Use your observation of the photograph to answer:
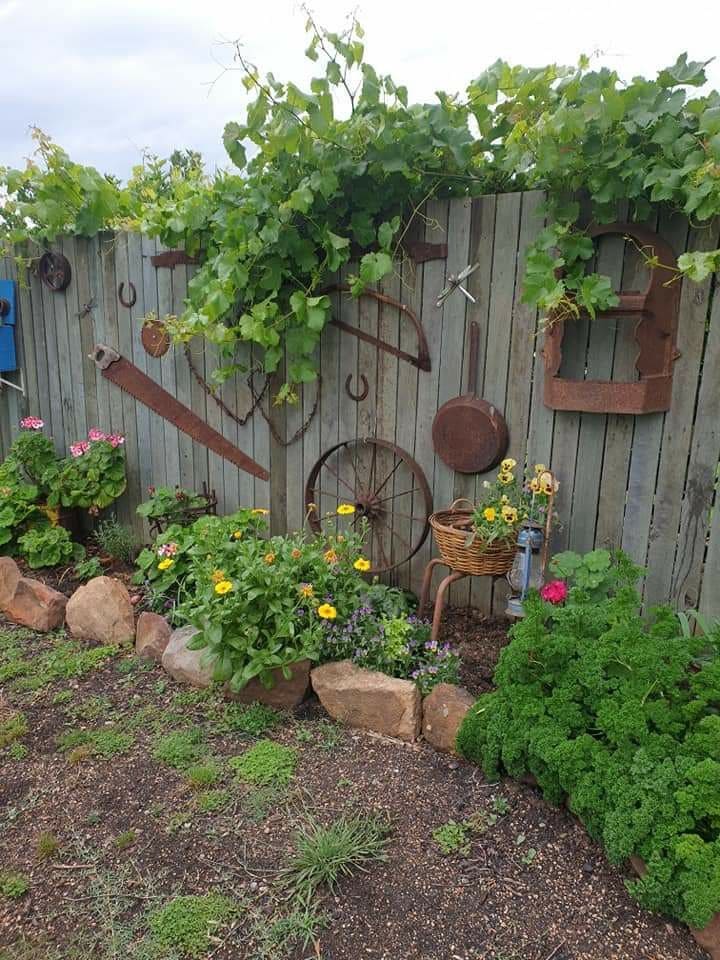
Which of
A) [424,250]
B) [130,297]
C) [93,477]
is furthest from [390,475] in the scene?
[130,297]

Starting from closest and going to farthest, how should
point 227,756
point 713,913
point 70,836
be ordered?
point 713,913, point 70,836, point 227,756

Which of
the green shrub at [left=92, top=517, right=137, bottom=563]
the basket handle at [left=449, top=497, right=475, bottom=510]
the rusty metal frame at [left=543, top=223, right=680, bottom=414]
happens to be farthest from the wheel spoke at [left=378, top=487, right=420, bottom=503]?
the green shrub at [left=92, top=517, right=137, bottom=563]

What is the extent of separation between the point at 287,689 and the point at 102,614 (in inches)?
45.6

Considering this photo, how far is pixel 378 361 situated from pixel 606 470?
1091mm

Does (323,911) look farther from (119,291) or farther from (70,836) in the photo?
(119,291)

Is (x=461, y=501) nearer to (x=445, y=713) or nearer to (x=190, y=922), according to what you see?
(x=445, y=713)

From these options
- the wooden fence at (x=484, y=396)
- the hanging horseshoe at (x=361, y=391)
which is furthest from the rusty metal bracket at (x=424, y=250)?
the hanging horseshoe at (x=361, y=391)

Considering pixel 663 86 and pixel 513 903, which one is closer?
pixel 513 903

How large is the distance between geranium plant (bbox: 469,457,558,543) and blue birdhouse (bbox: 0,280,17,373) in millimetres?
3399

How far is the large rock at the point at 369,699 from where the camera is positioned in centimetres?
224

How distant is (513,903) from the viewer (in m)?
1.60

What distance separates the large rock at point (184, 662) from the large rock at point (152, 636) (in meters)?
0.08

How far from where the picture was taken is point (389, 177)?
106 inches

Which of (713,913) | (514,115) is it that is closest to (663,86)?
(514,115)
